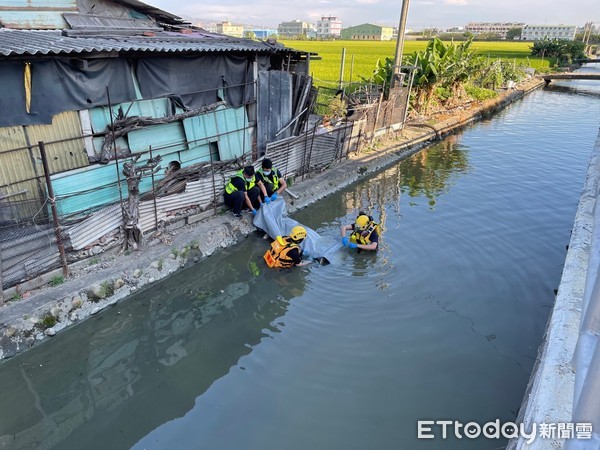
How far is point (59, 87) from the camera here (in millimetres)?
7836

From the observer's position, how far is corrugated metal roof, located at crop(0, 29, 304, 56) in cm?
706

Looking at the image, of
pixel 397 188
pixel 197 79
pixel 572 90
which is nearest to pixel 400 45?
pixel 397 188

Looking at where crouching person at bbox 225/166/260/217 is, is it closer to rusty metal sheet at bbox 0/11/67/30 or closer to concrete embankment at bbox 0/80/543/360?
concrete embankment at bbox 0/80/543/360

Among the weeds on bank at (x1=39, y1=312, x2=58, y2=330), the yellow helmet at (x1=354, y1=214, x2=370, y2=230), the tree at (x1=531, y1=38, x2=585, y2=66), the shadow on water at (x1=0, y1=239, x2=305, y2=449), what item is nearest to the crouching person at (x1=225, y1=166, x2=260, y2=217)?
the shadow on water at (x1=0, y1=239, x2=305, y2=449)

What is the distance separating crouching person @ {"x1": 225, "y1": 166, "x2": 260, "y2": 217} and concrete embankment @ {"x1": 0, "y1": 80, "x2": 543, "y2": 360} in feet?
1.02

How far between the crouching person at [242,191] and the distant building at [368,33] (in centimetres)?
13253

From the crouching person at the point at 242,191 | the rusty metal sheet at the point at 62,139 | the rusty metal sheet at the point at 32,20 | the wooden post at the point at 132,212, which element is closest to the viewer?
the rusty metal sheet at the point at 62,139

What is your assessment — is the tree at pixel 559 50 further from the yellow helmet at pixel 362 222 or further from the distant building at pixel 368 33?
the distant building at pixel 368 33

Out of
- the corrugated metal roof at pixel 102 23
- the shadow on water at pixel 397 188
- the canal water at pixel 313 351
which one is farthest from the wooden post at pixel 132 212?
the shadow on water at pixel 397 188

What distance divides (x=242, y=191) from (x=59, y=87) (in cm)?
405

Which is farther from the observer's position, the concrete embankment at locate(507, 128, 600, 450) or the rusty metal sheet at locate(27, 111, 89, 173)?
the rusty metal sheet at locate(27, 111, 89, 173)

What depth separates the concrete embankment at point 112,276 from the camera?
259 inches

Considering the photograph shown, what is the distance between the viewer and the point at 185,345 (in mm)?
6910

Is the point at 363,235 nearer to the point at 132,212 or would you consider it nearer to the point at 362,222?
the point at 362,222
